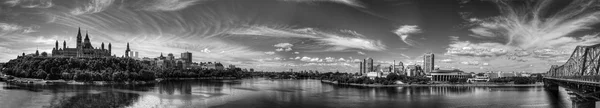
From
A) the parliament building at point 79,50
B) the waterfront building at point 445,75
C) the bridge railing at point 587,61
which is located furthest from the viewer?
the waterfront building at point 445,75

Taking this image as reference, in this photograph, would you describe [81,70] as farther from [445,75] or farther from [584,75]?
[445,75]

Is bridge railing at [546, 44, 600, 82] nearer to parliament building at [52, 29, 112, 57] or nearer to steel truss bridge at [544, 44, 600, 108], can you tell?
steel truss bridge at [544, 44, 600, 108]

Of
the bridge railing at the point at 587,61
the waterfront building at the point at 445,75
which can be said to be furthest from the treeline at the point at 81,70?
the waterfront building at the point at 445,75

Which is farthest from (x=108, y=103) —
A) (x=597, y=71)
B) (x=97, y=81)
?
(x=597, y=71)

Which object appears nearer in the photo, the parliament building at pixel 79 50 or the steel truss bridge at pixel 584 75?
the steel truss bridge at pixel 584 75

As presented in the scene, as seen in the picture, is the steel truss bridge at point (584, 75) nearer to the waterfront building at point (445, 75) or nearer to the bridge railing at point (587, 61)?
the bridge railing at point (587, 61)

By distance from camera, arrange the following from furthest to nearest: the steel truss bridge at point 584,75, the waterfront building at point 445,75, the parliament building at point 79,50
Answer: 1. the waterfront building at point 445,75
2. the parliament building at point 79,50
3. the steel truss bridge at point 584,75

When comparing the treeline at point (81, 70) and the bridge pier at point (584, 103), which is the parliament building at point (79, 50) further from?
the bridge pier at point (584, 103)

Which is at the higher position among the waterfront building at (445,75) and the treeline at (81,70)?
the treeline at (81,70)

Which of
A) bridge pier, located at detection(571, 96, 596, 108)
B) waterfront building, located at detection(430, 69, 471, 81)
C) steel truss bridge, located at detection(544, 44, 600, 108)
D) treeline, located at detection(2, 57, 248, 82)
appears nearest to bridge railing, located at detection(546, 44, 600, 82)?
steel truss bridge, located at detection(544, 44, 600, 108)

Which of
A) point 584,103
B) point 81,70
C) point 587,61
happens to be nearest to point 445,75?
point 587,61

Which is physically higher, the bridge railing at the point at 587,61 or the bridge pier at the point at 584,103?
the bridge railing at the point at 587,61

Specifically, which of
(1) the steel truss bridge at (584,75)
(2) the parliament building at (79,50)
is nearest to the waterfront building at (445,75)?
(1) the steel truss bridge at (584,75)

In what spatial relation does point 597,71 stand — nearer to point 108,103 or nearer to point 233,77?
point 108,103
